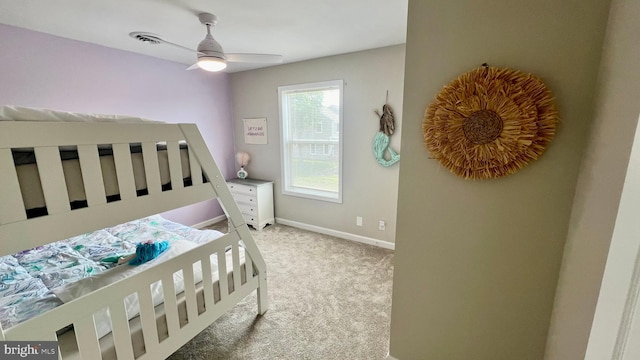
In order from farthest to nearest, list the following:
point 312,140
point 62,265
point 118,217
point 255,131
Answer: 1. point 255,131
2. point 312,140
3. point 62,265
4. point 118,217

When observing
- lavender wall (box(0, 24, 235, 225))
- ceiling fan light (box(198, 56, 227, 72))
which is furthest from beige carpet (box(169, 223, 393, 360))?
lavender wall (box(0, 24, 235, 225))

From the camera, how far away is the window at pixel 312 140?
328 cm

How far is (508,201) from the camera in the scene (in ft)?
3.53

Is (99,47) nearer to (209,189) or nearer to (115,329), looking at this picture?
(209,189)

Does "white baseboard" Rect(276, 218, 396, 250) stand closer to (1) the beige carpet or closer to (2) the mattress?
→ (1) the beige carpet

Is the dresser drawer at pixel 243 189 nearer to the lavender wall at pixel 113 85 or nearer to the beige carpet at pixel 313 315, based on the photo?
the lavender wall at pixel 113 85

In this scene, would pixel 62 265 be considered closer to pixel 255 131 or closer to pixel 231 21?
pixel 231 21

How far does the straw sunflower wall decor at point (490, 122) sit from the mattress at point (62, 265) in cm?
176

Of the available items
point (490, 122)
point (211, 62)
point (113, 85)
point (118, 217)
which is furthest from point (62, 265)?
point (490, 122)

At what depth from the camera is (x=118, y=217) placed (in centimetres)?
114

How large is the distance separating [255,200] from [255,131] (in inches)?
42.6

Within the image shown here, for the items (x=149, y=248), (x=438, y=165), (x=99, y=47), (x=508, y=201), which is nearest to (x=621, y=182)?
(x=508, y=201)

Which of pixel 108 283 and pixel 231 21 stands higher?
pixel 231 21

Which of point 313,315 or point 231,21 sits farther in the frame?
point 231,21
